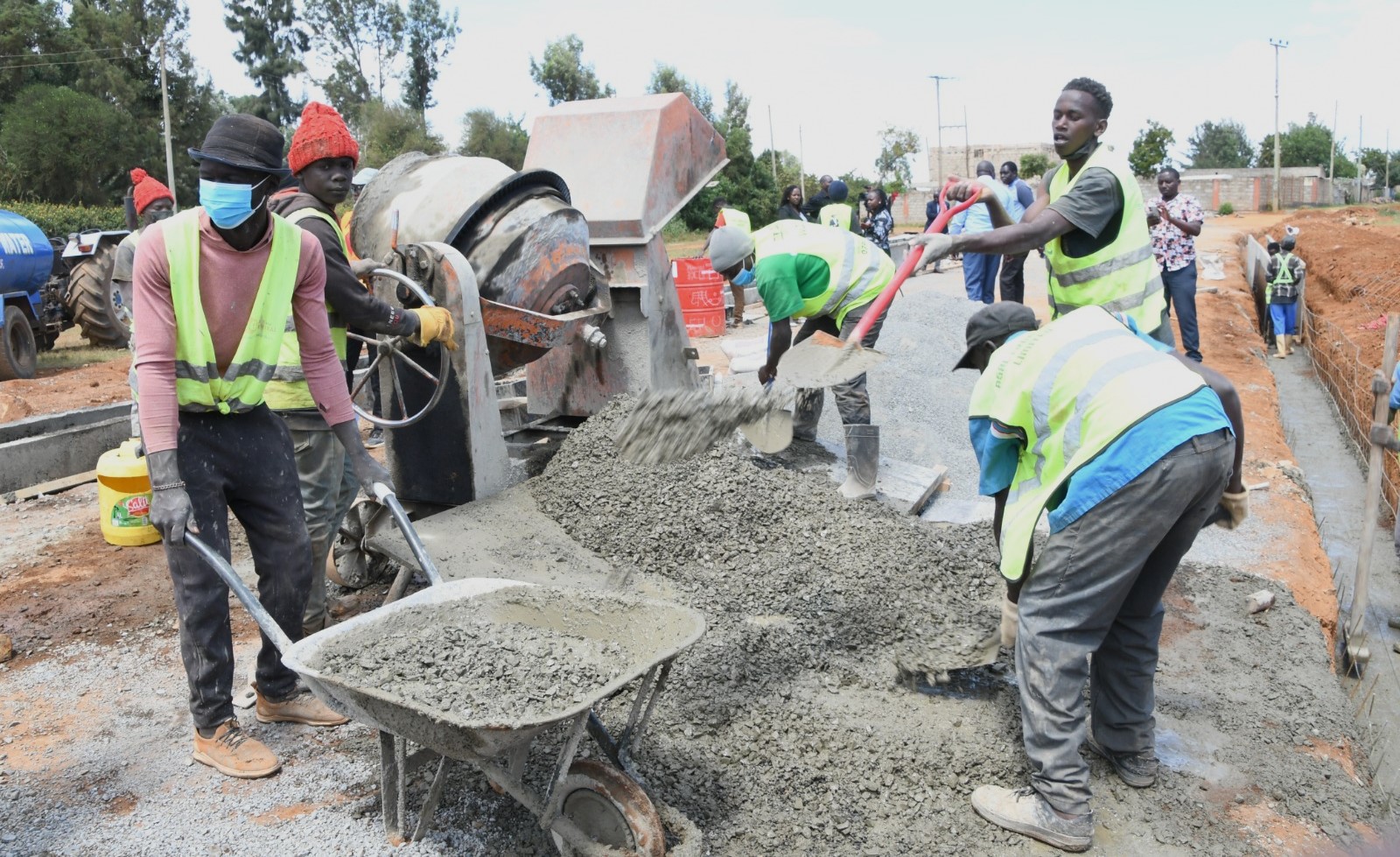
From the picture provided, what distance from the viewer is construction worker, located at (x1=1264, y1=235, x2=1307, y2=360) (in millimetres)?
10531

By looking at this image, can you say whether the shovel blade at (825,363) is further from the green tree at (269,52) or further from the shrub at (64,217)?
the green tree at (269,52)

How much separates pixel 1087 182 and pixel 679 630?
1.98m

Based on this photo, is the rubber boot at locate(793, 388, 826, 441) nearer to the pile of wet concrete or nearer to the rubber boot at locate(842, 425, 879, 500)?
the rubber boot at locate(842, 425, 879, 500)

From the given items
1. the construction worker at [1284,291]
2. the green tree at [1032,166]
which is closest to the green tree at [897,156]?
the green tree at [1032,166]

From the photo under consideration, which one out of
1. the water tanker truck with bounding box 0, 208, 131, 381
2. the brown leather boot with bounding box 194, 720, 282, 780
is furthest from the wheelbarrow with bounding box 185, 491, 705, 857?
the water tanker truck with bounding box 0, 208, 131, 381

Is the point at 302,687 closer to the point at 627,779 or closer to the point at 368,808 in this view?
the point at 368,808

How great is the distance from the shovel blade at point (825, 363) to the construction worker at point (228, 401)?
89.0 inches

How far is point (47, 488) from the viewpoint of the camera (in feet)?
20.0

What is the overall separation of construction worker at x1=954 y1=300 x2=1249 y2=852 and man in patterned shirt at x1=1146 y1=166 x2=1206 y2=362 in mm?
5418

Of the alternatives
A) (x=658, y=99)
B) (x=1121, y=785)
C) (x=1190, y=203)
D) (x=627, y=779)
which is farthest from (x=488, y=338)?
(x=1190, y=203)

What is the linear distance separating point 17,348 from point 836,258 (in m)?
9.23

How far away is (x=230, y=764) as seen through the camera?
2918 millimetres

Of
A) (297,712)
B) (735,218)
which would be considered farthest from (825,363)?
(297,712)

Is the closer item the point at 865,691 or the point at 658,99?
the point at 865,691
